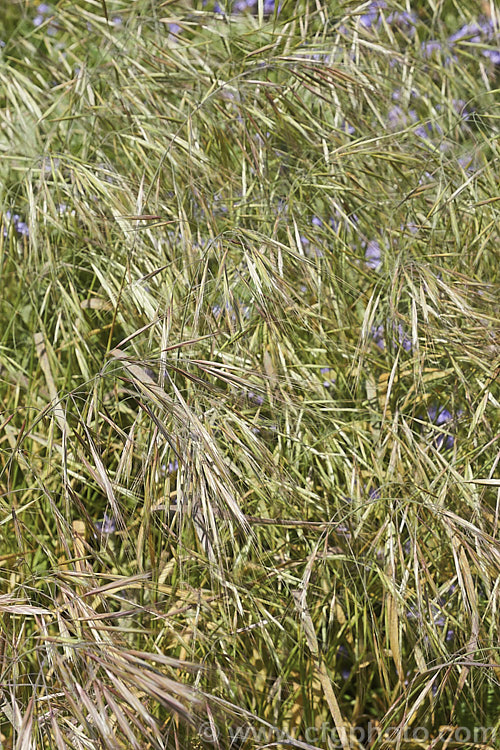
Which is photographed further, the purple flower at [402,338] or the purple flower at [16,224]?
the purple flower at [16,224]

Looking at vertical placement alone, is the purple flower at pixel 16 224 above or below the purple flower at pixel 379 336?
above

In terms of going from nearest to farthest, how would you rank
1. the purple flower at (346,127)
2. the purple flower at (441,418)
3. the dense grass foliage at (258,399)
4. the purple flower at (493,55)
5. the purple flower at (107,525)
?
the dense grass foliage at (258,399) < the purple flower at (107,525) < the purple flower at (441,418) < the purple flower at (346,127) < the purple flower at (493,55)

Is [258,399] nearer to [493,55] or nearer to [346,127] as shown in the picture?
[346,127]

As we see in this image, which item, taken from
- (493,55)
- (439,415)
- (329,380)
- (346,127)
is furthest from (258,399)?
(493,55)

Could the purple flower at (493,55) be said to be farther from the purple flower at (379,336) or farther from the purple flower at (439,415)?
the purple flower at (439,415)

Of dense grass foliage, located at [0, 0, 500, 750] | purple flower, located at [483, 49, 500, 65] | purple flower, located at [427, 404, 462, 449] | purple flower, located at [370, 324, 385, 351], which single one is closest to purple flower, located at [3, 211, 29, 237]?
dense grass foliage, located at [0, 0, 500, 750]

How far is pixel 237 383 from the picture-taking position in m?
1.01

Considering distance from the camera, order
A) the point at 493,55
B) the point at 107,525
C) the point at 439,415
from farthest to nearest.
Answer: the point at 493,55 → the point at 439,415 → the point at 107,525

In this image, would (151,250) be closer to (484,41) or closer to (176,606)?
(176,606)

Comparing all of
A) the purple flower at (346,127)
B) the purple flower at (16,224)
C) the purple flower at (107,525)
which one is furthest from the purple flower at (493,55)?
the purple flower at (107,525)

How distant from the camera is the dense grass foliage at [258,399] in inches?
40.3

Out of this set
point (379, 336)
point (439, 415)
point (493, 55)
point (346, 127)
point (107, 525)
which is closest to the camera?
point (107, 525)

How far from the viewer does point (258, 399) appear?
4.15 ft

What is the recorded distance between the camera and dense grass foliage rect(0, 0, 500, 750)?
102 cm
